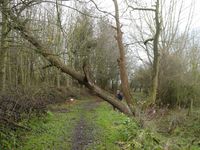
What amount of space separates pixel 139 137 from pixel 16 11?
654 cm

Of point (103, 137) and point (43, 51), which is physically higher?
point (43, 51)

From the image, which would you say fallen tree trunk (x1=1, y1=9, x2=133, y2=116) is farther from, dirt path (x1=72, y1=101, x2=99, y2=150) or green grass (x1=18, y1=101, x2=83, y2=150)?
green grass (x1=18, y1=101, x2=83, y2=150)

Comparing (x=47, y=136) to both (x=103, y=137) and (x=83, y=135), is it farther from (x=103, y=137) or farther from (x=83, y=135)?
(x=103, y=137)

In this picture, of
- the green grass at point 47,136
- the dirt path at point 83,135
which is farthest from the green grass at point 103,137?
the dirt path at point 83,135

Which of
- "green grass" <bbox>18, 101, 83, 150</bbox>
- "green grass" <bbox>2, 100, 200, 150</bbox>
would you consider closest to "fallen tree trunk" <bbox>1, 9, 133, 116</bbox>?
"green grass" <bbox>2, 100, 200, 150</bbox>

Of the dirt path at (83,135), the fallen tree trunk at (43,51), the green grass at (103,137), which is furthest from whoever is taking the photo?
the dirt path at (83,135)

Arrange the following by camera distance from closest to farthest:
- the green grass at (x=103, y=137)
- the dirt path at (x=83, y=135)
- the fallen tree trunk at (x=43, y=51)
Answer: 1. the fallen tree trunk at (x=43, y=51)
2. the green grass at (x=103, y=137)
3. the dirt path at (x=83, y=135)

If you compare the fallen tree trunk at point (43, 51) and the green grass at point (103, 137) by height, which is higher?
the fallen tree trunk at point (43, 51)

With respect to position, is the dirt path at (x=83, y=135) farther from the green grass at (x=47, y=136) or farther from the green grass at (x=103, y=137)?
the green grass at (x=47, y=136)

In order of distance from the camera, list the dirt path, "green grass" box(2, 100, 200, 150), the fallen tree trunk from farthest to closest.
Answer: the dirt path, "green grass" box(2, 100, 200, 150), the fallen tree trunk

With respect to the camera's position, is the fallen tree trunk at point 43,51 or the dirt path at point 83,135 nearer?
the fallen tree trunk at point 43,51

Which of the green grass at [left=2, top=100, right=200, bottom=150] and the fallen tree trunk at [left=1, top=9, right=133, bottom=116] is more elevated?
the fallen tree trunk at [left=1, top=9, right=133, bottom=116]

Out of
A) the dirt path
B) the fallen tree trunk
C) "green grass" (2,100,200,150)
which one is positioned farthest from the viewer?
the dirt path

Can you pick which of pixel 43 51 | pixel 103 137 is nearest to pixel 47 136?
pixel 103 137
